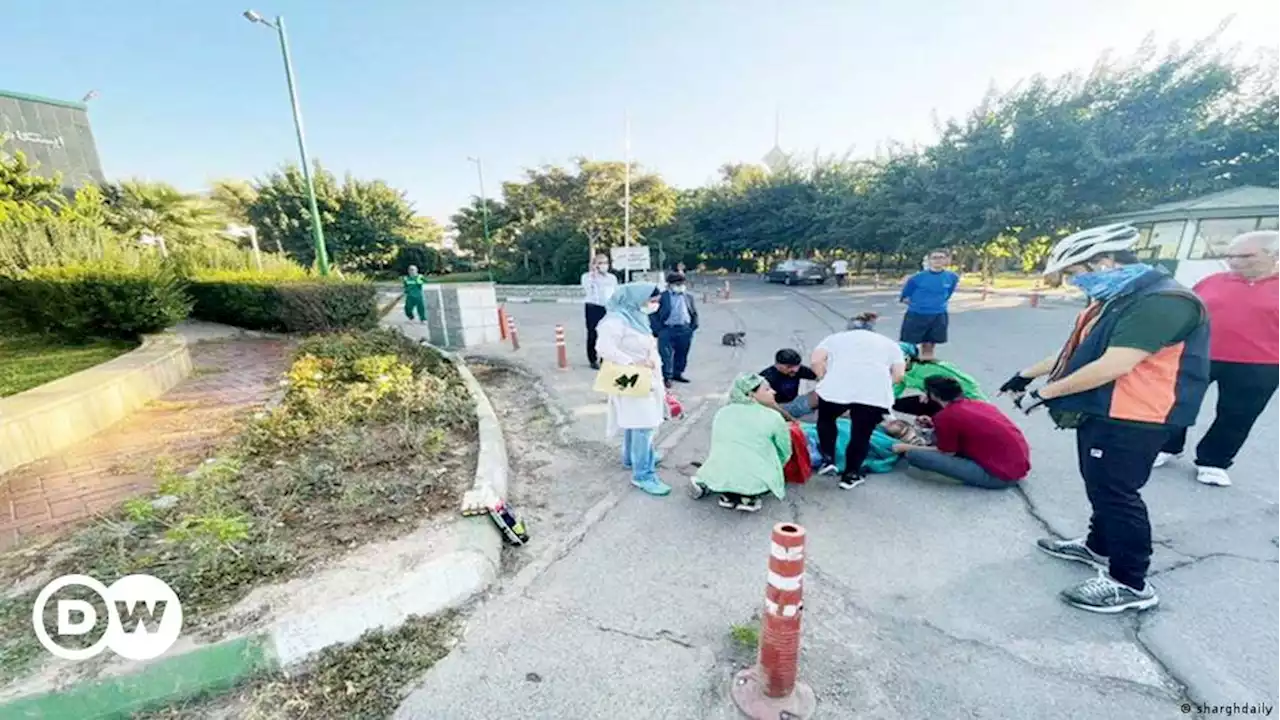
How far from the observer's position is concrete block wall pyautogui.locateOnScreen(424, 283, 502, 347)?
9.27 m

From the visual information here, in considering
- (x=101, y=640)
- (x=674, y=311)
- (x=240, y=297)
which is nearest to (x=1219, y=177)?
(x=674, y=311)

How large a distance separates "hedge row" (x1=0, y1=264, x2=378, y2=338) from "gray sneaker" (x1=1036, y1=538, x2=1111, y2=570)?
9819 millimetres

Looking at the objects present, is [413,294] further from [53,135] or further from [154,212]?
[53,135]

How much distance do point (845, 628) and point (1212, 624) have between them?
5.50ft

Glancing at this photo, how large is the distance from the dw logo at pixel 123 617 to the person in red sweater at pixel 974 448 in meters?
4.46

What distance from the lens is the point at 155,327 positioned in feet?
23.1

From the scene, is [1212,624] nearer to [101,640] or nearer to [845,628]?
[845,628]

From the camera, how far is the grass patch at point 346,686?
6.38 ft

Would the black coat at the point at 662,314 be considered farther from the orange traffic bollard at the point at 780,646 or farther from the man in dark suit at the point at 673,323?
the orange traffic bollard at the point at 780,646

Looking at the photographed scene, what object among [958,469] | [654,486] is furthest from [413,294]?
[958,469]

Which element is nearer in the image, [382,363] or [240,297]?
[382,363]

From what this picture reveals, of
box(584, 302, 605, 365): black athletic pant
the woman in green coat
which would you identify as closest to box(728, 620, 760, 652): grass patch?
the woman in green coat

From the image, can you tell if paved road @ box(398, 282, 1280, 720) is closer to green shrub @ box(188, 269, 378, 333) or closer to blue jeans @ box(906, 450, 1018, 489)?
blue jeans @ box(906, 450, 1018, 489)

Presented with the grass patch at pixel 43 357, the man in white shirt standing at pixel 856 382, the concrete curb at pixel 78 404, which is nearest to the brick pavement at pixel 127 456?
the concrete curb at pixel 78 404
